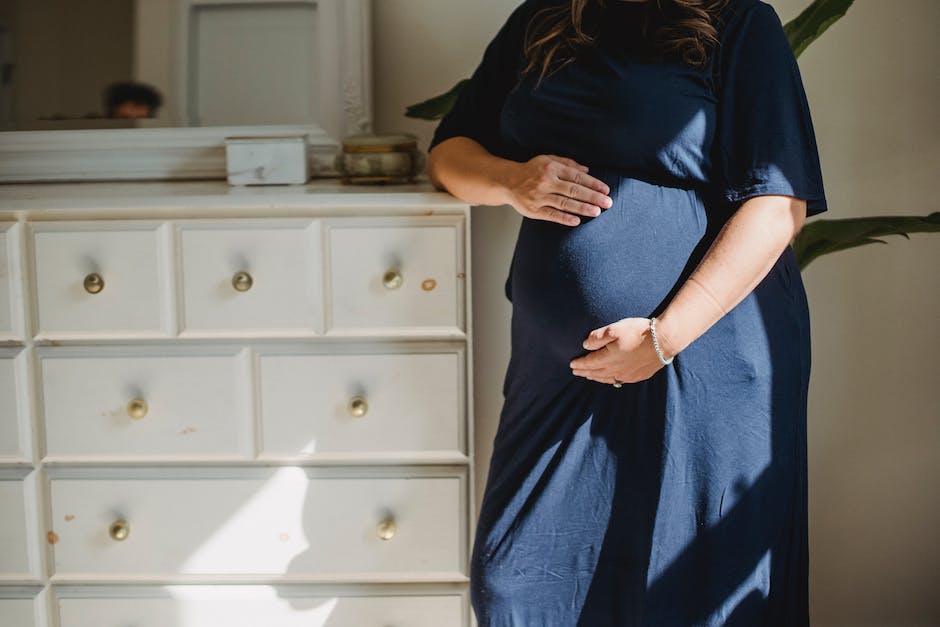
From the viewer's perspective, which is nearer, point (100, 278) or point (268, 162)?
point (100, 278)

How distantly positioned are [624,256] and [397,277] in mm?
382

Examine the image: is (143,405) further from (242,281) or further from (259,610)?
(259,610)

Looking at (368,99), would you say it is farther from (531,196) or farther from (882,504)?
(882,504)

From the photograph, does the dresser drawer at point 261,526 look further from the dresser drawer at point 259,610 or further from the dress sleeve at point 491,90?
the dress sleeve at point 491,90

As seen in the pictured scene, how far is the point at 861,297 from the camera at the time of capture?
1967 millimetres

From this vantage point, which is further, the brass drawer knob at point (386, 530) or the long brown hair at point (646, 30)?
the brass drawer knob at point (386, 530)

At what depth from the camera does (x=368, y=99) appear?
186 cm

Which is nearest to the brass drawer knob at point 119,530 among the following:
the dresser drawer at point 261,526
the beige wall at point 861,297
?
the dresser drawer at point 261,526

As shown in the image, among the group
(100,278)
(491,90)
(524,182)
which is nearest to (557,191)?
(524,182)

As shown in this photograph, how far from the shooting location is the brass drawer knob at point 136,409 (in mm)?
1537

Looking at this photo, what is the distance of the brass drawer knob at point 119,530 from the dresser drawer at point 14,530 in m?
0.14

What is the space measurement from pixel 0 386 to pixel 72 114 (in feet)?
2.00

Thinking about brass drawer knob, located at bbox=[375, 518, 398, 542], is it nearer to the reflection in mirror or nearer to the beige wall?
the beige wall

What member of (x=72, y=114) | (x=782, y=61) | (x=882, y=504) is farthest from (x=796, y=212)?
(x=72, y=114)
